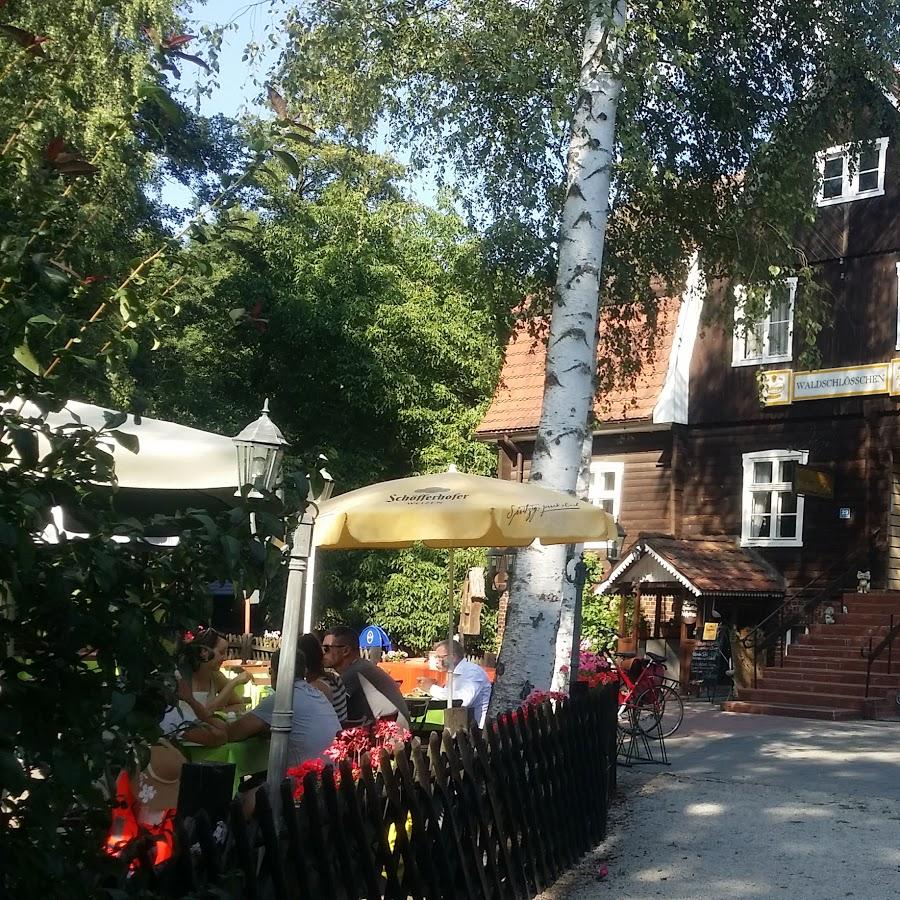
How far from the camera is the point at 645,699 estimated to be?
14.4 m

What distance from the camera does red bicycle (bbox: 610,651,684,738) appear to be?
45.5ft

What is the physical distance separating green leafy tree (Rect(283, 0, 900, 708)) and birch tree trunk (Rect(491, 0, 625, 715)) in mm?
1010

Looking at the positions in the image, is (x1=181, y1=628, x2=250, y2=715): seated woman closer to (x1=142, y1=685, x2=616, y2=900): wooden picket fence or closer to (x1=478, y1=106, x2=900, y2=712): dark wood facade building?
(x1=142, y1=685, x2=616, y2=900): wooden picket fence

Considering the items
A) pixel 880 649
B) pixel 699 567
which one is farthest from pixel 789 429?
pixel 880 649

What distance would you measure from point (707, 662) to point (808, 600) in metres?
2.12

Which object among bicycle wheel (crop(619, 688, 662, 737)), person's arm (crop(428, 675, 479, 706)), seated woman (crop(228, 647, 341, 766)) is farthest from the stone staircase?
seated woman (crop(228, 647, 341, 766))

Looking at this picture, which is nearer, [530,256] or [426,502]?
[426,502]

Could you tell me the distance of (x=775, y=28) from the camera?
14.8 m

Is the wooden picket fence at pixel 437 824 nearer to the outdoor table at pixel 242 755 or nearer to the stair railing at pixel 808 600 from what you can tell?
the outdoor table at pixel 242 755

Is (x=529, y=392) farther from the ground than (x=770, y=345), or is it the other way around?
(x=770, y=345)

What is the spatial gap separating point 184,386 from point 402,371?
18.5 ft

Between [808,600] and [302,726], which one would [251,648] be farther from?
[302,726]

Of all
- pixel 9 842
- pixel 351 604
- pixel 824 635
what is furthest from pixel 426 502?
pixel 351 604

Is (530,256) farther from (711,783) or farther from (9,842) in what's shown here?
(9,842)
